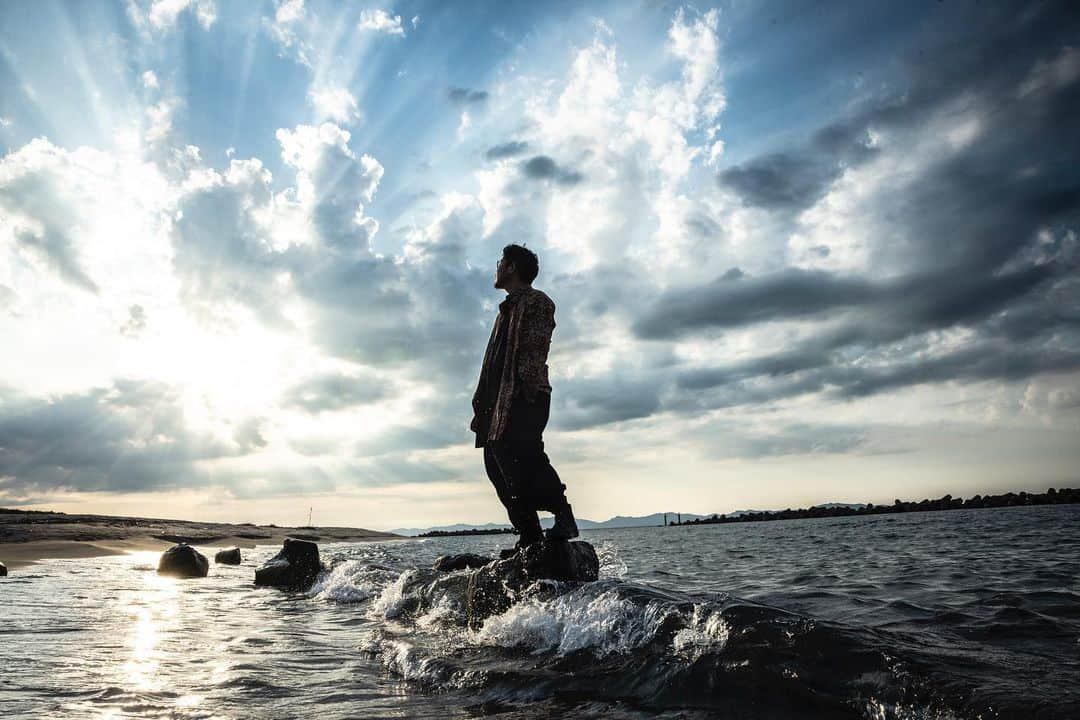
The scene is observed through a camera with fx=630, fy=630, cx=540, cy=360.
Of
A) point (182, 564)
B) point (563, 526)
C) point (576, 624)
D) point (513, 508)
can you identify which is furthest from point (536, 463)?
point (182, 564)

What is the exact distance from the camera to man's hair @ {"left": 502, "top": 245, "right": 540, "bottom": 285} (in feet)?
24.0

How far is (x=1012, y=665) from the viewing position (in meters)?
3.88

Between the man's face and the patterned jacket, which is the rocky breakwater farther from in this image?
the man's face

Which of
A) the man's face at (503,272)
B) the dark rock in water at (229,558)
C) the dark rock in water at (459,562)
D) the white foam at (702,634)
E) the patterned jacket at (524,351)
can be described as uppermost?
the man's face at (503,272)

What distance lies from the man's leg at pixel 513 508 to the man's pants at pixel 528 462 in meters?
0.01

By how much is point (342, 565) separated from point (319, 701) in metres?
10.1

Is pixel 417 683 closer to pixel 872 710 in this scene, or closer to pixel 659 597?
pixel 659 597

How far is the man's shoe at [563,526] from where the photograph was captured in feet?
22.4

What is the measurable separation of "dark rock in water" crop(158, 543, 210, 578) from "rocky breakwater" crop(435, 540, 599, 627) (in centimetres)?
1179

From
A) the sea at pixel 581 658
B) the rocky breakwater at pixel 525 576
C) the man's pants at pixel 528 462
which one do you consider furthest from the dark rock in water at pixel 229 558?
the man's pants at pixel 528 462

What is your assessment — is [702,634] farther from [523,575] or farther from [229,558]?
[229,558]

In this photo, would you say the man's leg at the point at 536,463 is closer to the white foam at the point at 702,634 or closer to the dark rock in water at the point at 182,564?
the white foam at the point at 702,634

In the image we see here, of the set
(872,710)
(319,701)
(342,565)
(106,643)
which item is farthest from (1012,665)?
(342,565)

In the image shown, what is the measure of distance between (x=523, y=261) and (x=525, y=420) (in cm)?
189
